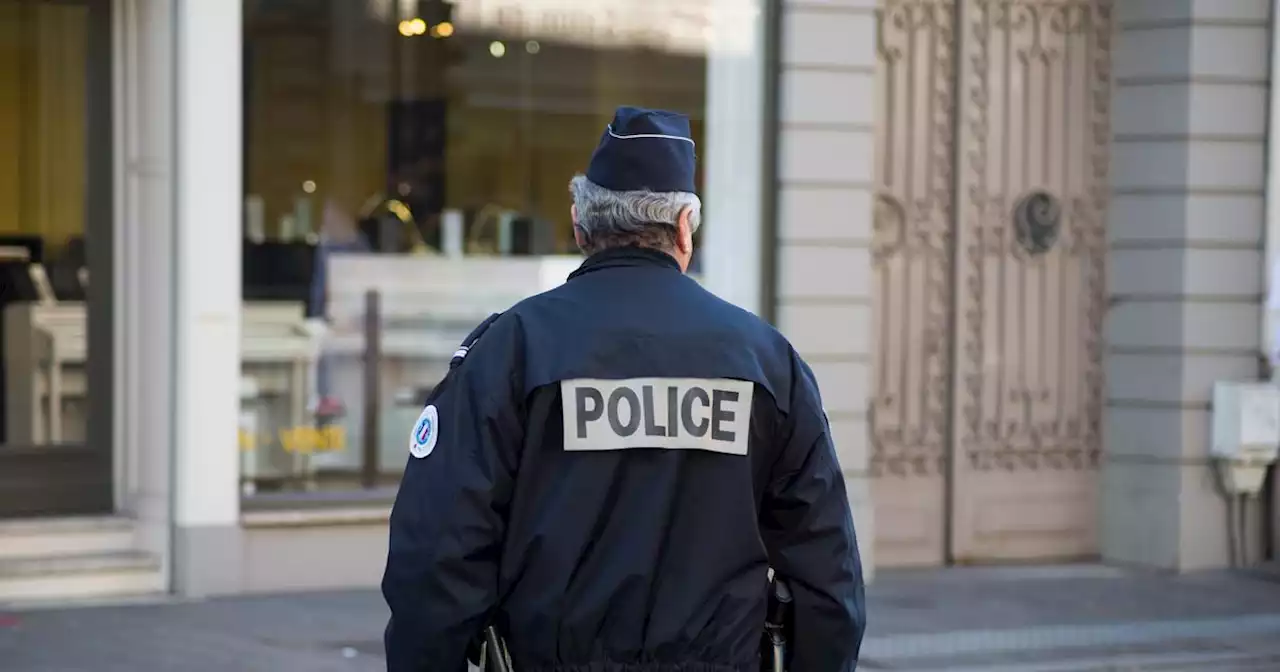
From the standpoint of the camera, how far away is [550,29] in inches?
385

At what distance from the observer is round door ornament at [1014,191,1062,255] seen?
10477 millimetres

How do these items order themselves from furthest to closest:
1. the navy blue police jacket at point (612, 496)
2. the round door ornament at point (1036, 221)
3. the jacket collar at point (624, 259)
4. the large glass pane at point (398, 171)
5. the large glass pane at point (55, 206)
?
the round door ornament at point (1036, 221)
the large glass pane at point (398, 171)
the large glass pane at point (55, 206)
the jacket collar at point (624, 259)
the navy blue police jacket at point (612, 496)

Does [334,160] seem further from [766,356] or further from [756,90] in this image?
[766,356]

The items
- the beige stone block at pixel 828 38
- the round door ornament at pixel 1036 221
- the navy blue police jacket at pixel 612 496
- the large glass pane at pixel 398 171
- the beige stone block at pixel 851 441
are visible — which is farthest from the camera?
the round door ornament at pixel 1036 221

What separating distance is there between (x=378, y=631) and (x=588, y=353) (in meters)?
5.35

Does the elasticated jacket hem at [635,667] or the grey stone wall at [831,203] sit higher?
the grey stone wall at [831,203]

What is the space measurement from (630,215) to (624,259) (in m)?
0.08


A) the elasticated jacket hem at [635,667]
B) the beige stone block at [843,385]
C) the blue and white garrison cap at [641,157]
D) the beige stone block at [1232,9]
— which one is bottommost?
the beige stone block at [843,385]

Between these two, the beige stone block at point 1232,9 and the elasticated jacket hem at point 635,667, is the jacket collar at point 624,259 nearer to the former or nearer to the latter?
the elasticated jacket hem at point 635,667

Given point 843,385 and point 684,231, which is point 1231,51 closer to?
point 843,385

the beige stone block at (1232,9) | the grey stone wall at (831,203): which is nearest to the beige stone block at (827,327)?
the grey stone wall at (831,203)

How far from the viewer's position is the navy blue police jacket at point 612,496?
3.00 m

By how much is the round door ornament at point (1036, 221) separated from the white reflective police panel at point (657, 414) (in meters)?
7.68

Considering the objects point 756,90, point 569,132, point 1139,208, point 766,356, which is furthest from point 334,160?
point 766,356
